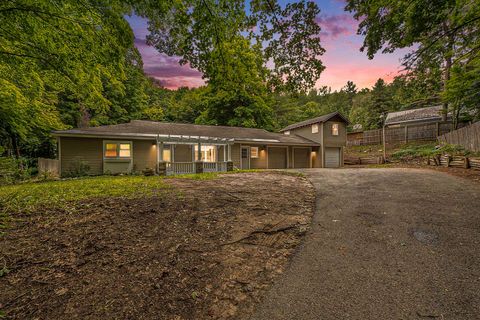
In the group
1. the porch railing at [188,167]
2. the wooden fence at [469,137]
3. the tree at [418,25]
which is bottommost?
the porch railing at [188,167]

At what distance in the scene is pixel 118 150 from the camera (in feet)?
45.4

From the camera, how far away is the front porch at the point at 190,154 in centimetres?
1352

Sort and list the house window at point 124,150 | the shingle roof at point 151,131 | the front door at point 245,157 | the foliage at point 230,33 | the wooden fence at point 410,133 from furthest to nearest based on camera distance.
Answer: the wooden fence at point 410,133, the front door at point 245,157, the house window at point 124,150, the shingle roof at point 151,131, the foliage at point 230,33

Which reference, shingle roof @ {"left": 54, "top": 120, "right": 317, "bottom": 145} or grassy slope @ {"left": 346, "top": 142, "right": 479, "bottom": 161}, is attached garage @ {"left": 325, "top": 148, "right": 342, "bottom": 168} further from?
grassy slope @ {"left": 346, "top": 142, "right": 479, "bottom": 161}

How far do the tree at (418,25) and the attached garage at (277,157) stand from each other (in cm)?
1347

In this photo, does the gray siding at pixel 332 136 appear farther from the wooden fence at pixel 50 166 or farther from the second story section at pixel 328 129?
the wooden fence at pixel 50 166

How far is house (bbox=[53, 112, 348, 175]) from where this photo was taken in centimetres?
1300

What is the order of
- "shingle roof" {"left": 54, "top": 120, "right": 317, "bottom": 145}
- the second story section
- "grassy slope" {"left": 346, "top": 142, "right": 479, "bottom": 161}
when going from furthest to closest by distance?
the second story section → "grassy slope" {"left": 346, "top": 142, "right": 479, "bottom": 161} → "shingle roof" {"left": 54, "top": 120, "right": 317, "bottom": 145}

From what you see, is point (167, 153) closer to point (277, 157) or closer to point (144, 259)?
point (277, 157)

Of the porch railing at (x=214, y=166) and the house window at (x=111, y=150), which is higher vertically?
the house window at (x=111, y=150)

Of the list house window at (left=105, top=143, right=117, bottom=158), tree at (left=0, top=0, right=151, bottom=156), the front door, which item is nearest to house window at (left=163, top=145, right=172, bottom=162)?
house window at (left=105, top=143, right=117, bottom=158)

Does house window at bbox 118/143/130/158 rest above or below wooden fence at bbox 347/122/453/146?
below

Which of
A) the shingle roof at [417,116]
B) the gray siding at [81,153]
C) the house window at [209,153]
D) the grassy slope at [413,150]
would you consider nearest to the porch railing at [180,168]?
the house window at [209,153]

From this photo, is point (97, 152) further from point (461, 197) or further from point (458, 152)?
point (458, 152)
